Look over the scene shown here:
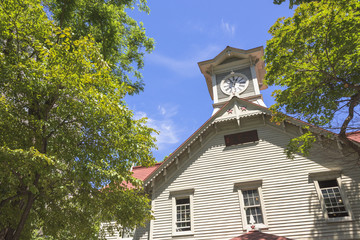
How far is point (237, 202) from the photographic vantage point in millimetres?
12719

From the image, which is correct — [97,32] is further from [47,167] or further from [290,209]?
[290,209]

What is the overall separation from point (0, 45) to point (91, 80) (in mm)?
3502

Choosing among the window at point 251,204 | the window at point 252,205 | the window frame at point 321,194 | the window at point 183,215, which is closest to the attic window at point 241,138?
the window at point 251,204

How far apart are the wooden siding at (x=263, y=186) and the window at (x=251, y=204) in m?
0.25

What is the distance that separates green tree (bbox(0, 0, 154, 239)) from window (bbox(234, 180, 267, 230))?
5459 millimetres

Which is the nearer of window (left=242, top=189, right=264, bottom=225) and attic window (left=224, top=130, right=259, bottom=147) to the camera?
window (left=242, top=189, right=264, bottom=225)

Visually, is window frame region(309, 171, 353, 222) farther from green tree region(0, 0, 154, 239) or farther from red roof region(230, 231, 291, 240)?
green tree region(0, 0, 154, 239)

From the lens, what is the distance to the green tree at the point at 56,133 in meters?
7.41

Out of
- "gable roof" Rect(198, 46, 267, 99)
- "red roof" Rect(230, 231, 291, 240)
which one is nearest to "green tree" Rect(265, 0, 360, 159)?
"red roof" Rect(230, 231, 291, 240)

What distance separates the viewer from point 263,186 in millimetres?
12734

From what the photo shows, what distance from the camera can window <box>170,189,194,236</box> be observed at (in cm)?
1291

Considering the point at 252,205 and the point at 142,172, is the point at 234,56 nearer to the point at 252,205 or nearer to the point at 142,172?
the point at 142,172

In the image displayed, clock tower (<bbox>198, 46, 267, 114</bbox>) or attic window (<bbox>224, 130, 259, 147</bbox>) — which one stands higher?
clock tower (<bbox>198, 46, 267, 114</bbox>)

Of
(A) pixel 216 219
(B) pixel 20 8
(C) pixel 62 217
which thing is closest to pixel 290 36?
(A) pixel 216 219
